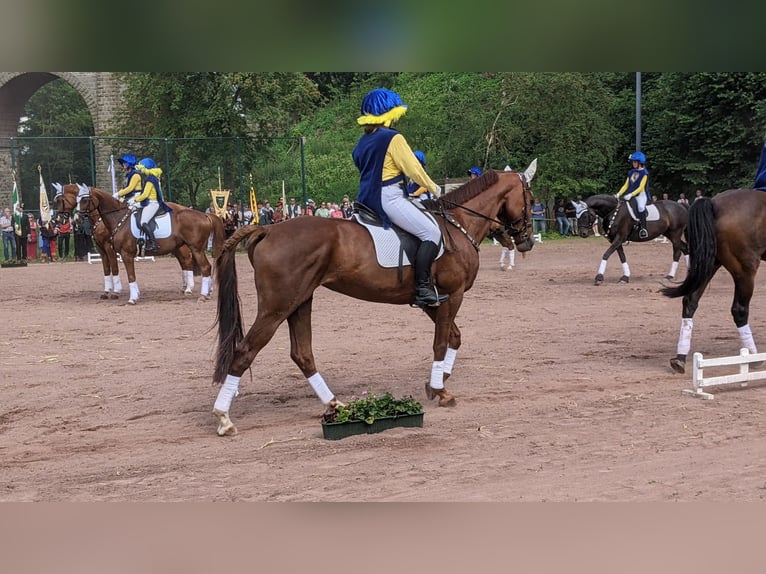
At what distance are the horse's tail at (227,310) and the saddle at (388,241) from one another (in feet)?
3.18

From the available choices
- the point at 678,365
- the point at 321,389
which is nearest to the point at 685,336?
the point at 678,365

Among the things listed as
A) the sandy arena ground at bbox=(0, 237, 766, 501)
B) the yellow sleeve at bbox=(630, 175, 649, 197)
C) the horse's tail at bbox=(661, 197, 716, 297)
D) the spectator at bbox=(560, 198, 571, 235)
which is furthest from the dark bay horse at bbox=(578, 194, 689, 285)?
the spectator at bbox=(560, 198, 571, 235)

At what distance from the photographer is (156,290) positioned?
18.7 meters

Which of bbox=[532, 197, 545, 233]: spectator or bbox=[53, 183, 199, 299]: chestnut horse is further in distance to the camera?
bbox=[532, 197, 545, 233]: spectator

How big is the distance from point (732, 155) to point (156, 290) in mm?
27860

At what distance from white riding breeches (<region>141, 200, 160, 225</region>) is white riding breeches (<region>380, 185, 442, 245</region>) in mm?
10038

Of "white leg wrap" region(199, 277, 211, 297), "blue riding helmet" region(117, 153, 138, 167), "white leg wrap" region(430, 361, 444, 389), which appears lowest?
"white leg wrap" region(430, 361, 444, 389)

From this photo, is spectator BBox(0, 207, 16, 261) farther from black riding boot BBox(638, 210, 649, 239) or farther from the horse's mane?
the horse's mane

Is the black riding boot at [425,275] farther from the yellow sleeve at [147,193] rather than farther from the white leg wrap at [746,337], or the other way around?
the yellow sleeve at [147,193]

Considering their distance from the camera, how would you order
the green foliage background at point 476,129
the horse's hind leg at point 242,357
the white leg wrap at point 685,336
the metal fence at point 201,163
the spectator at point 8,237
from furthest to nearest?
the green foliage background at point 476,129
the metal fence at point 201,163
the spectator at point 8,237
the white leg wrap at point 685,336
the horse's hind leg at point 242,357

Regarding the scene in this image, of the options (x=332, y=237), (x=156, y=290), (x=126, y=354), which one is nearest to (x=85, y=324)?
(x=126, y=354)

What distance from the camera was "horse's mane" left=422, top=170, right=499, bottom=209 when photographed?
8.31 meters

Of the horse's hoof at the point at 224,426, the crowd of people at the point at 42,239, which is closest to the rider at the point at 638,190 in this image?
the horse's hoof at the point at 224,426

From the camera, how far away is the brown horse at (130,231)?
16391 millimetres
